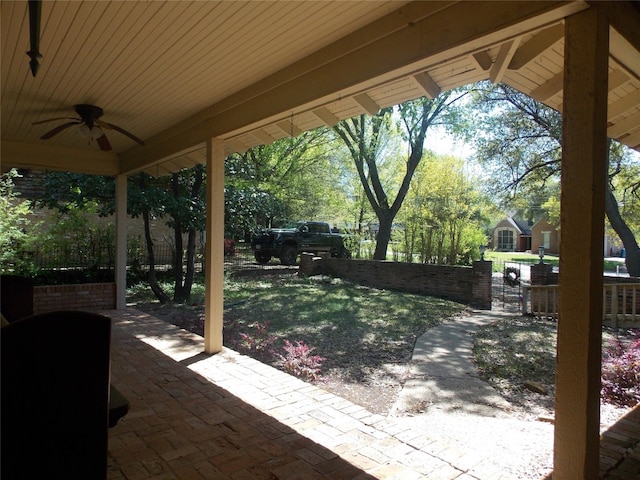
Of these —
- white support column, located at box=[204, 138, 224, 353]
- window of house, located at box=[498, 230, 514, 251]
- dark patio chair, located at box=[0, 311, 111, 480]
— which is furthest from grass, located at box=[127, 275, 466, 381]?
window of house, located at box=[498, 230, 514, 251]

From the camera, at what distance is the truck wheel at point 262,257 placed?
14.5m

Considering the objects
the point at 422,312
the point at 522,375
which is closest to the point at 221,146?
the point at 522,375

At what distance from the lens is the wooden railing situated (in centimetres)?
738

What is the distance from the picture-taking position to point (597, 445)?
5.68 feet

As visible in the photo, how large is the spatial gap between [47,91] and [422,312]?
6744 millimetres

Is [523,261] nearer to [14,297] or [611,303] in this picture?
[611,303]

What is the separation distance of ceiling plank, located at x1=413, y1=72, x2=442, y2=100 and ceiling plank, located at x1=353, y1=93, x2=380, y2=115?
53 centimetres

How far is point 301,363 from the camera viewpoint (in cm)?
487

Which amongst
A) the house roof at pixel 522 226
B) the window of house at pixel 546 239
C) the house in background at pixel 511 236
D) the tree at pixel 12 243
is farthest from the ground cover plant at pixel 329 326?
the house roof at pixel 522 226

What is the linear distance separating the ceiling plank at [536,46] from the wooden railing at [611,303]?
5.66 m

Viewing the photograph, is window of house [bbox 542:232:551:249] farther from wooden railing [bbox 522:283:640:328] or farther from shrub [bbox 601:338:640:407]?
shrub [bbox 601:338:640:407]

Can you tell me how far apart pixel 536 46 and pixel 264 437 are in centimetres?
282

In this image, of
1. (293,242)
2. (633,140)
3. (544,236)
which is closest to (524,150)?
(293,242)

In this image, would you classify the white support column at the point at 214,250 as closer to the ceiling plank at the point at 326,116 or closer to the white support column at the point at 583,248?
the ceiling plank at the point at 326,116
